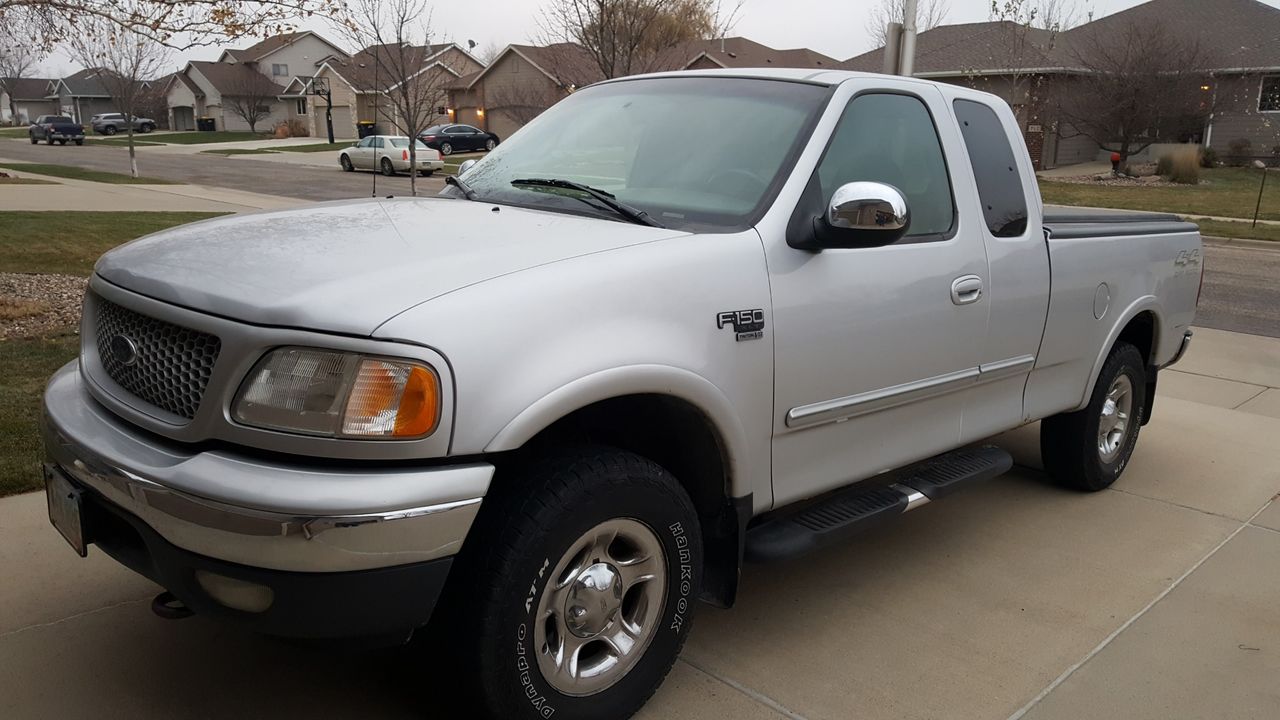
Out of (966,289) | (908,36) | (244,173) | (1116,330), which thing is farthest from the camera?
(244,173)

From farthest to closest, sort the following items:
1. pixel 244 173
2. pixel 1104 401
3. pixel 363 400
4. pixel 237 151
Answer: pixel 237 151
pixel 244 173
pixel 1104 401
pixel 363 400

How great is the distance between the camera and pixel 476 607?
255cm

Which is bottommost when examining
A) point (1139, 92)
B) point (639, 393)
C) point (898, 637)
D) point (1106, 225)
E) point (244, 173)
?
point (898, 637)

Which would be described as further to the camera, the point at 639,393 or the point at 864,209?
the point at 864,209

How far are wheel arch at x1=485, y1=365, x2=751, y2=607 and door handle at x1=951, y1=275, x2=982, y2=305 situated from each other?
3.84 ft

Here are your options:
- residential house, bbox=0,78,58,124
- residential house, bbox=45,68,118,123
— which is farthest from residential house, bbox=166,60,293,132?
residential house, bbox=0,78,58,124

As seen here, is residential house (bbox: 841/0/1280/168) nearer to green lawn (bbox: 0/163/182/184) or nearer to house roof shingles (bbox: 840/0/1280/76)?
house roof shingles (bbox: 840/0/1280/76)

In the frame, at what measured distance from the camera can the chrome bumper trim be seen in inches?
89.4

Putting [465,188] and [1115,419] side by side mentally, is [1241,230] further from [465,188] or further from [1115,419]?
[465,188]

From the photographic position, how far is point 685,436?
10.3 ft

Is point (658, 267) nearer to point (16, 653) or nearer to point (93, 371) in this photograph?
point (93, 371)

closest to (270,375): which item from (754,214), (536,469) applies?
(536,469)

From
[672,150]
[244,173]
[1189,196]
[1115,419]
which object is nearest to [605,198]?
[672,150]

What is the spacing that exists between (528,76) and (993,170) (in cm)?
5161
